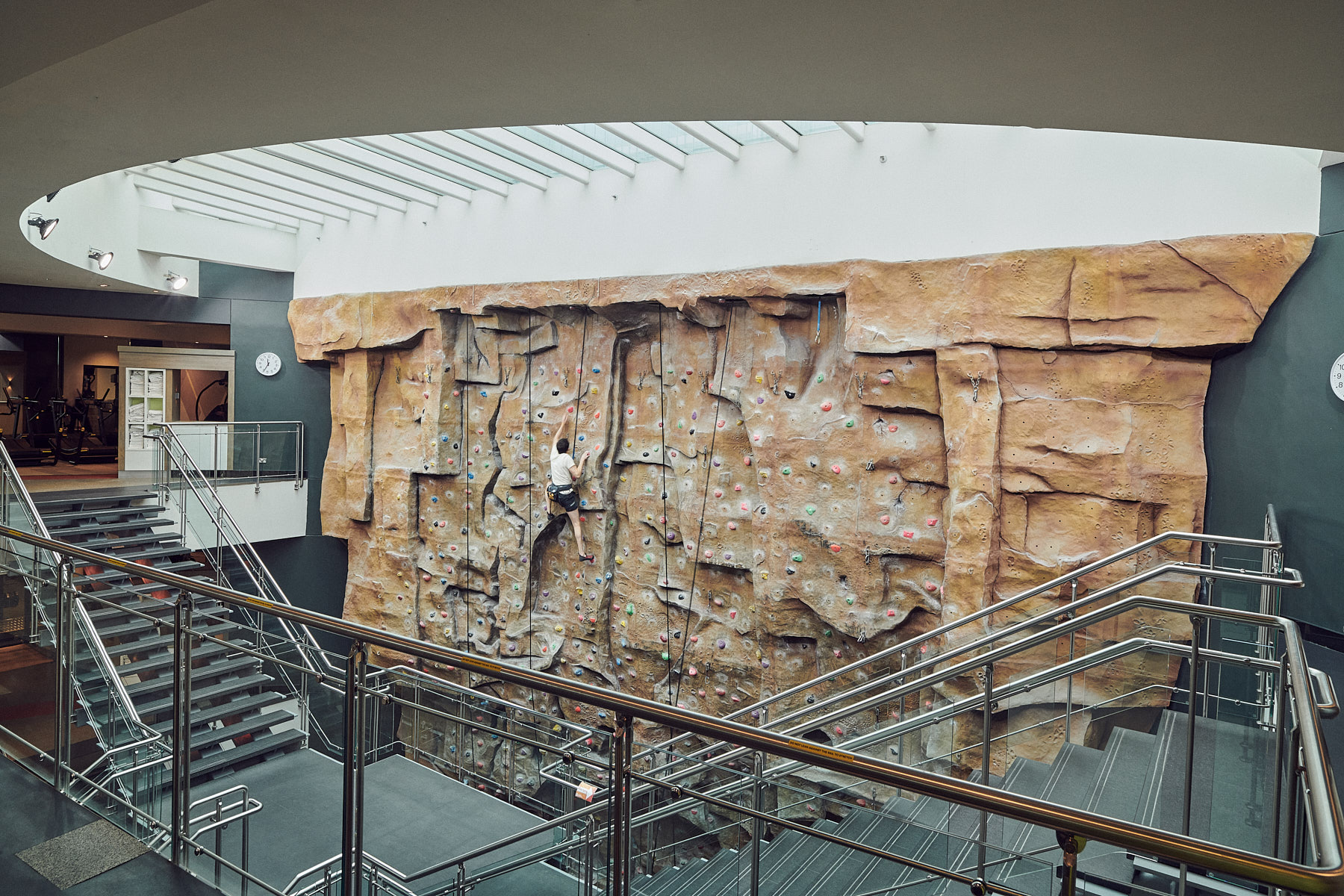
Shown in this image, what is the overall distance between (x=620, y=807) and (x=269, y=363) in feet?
36.5

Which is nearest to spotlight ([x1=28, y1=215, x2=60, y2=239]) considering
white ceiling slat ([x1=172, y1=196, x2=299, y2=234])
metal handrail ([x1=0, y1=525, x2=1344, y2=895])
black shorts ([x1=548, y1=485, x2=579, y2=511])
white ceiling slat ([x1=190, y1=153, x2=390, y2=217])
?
white ceiling slat ([x1=190, y1=153, x2=390, y2=217])

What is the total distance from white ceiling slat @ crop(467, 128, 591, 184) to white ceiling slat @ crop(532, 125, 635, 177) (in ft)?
0.86

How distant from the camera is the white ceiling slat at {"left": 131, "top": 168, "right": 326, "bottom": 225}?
8.48 meters

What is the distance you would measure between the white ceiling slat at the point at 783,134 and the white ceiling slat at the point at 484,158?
2.63 m

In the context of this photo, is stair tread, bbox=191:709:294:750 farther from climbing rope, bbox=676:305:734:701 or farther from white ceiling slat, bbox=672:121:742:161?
white ceiling slat, bbox=672:121:742:161

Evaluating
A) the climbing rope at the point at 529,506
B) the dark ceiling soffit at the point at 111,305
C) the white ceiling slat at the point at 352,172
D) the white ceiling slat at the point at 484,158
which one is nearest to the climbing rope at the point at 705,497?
the climbing rope at the point at 529,506

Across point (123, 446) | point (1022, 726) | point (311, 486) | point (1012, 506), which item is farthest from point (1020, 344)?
point (123, 446)

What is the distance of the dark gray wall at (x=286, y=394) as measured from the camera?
36.2 ft

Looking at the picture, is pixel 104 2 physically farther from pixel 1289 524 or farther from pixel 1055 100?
pixel 1289 524

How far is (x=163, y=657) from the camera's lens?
7562mm

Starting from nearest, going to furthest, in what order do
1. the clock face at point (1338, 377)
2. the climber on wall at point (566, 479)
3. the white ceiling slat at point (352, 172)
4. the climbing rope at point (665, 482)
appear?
the clock face at point (1338, 377)
the white ceiling slat at point (352, 172)
the climbing rope at point (665, 482)
the climber on wall at point (566, 479)

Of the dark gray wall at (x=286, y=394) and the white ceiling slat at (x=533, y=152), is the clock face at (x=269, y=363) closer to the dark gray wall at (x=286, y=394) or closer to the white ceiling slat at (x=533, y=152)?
the dark gray wall at (x=286, y=394)

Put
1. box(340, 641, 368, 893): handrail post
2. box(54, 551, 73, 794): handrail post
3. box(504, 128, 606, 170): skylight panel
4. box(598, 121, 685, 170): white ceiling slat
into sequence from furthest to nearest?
1. box(504, 128, 606, 170): skylight panel
2. box(598, 121, 685, 170): white ceiling slat
3. box(54, 551, 73, 794): handrail post
4. box(340, 641, 368, 893): handrail post

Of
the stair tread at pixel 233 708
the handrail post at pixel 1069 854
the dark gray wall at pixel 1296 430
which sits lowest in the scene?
the stair tread at pixel 233 708
